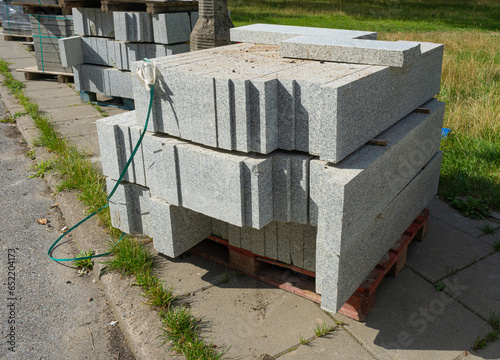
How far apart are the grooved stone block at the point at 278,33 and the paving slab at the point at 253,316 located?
6.45 ft

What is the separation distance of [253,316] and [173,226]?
0.80 m

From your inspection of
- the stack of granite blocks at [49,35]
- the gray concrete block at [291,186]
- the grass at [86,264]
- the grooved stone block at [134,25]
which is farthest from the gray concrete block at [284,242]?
the stack of granite blocks at [49,35]

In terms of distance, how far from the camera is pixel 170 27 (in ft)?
21.5

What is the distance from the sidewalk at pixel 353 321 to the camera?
2814 mm

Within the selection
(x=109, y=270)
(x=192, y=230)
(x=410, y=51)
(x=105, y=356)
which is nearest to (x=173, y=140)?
(x=192, y=230)

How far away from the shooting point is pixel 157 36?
6.62 m

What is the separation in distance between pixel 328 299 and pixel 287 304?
548mm

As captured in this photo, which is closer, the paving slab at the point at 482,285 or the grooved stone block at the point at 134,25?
the paving slab at the point at 482,285

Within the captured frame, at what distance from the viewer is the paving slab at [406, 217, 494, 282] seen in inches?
143

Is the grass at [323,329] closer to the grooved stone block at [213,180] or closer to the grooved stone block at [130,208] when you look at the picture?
the grooved stone block at [213,180]

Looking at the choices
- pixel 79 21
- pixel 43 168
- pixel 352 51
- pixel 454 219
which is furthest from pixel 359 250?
pixel 79 21

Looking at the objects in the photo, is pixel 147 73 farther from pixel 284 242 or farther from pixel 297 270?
pixel 297 270

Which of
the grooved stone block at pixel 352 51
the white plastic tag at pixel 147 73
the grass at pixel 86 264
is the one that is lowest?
the grass at pixel 86 264

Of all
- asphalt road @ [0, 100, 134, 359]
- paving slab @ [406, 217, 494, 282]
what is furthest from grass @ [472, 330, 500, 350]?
asphalt road @ [0, 100, 134, 359]
